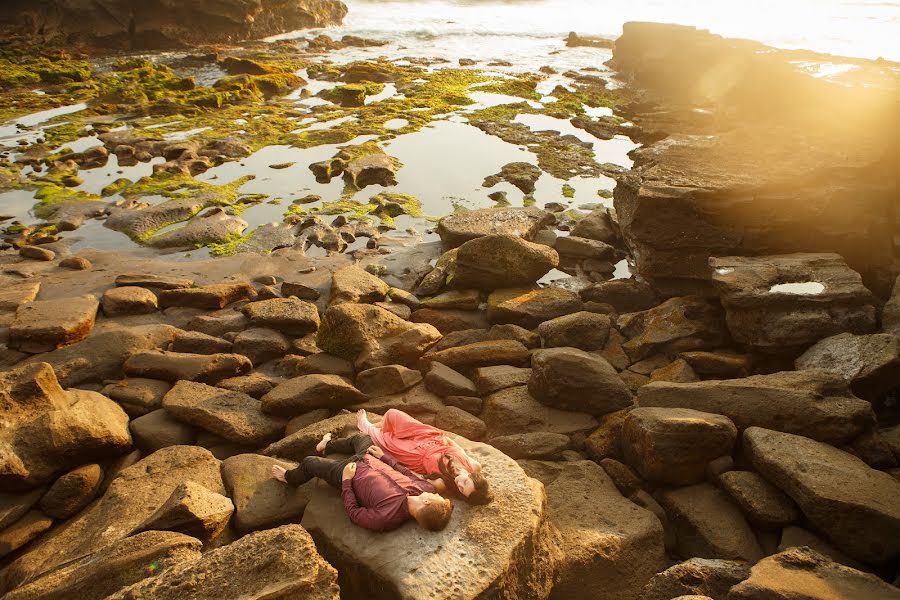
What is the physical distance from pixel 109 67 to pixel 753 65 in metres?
26.5

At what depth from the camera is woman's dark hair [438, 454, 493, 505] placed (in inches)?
194

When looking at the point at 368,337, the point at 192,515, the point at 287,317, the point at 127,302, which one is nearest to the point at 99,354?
the point at 127,302

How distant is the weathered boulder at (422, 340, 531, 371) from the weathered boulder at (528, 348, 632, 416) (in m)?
1.05

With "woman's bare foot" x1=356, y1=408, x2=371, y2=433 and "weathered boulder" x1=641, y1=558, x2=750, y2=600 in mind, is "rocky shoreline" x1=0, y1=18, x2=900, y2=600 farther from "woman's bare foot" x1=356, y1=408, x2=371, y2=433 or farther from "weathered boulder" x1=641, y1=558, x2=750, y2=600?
"woman's bare foot" x1=356, y1=408, x2=371, y2=433

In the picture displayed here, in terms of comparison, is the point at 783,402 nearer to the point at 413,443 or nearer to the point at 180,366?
the point at 413,443

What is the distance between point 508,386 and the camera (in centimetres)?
771

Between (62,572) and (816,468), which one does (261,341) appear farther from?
(816,468)

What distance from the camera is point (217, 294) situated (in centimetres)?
990

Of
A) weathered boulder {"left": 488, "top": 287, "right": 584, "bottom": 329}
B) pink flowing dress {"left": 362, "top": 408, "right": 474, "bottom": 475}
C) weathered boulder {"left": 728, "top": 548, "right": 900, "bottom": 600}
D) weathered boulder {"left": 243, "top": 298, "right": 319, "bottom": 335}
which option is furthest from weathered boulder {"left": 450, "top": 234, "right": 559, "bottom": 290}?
weathered boulder {"left": 728, "top": 548, "right": 900, "bottom": 600}

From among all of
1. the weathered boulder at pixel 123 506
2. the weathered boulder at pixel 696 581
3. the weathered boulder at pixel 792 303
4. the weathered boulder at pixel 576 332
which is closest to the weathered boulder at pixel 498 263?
the weathered boulder at pixel 576 332

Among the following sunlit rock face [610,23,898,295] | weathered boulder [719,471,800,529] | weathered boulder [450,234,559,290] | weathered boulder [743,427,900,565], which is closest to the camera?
weathered boulder [743,427,900,565]

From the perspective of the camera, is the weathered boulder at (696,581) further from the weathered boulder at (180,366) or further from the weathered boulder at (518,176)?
the weathered boulder at (518,176)

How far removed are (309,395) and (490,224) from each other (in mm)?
6427

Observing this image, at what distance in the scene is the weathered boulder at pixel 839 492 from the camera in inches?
198
